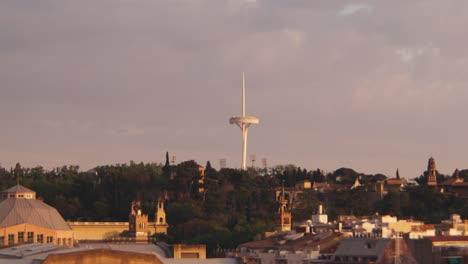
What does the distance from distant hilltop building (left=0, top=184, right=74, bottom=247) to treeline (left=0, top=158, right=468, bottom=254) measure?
14.5 m

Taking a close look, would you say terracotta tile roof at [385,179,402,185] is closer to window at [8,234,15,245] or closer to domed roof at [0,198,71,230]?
domed roof at [0,198,71,230]

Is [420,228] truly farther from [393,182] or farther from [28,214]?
[393,182]

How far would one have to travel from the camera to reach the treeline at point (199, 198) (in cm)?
14450

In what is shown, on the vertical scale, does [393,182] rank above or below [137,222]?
above

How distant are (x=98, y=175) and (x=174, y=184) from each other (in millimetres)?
11365

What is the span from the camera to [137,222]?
142500mm

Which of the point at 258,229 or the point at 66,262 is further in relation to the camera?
the point at 258,229

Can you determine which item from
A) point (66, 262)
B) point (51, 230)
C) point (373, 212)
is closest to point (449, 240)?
point (66, 262)

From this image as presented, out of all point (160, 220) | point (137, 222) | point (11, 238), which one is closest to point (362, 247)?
point (11, 238)

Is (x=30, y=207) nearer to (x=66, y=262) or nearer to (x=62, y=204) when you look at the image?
(x=62, y=204)

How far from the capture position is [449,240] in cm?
9400

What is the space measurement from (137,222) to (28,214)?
21276 millimetres

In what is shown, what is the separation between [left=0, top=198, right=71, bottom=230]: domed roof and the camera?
121875mm

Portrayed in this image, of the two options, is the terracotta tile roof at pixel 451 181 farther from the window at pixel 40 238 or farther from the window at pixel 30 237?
the window at pixel 30 237
